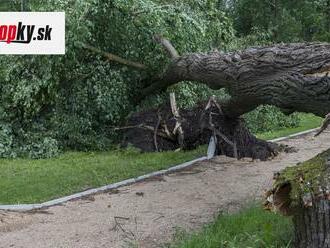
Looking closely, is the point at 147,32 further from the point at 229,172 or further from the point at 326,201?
the point at 326,201

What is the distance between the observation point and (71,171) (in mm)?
8047

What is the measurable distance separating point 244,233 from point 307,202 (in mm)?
908

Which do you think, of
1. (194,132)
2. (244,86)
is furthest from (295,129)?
(244,86)

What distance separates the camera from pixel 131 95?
10.7m

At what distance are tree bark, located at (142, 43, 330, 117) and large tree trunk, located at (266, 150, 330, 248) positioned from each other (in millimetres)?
1419

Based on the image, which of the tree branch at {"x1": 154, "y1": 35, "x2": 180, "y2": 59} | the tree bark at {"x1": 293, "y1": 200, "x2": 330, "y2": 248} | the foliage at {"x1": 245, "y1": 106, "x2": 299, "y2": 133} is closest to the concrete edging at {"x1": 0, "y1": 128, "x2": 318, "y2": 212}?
the tree branch at {"x1": 154, "y1": 35, "x2": 180, "y2": 59}

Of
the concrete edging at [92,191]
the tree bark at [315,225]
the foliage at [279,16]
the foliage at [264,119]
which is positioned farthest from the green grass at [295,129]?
the tree bark at [315,225]

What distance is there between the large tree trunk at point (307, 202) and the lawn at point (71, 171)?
3.27m

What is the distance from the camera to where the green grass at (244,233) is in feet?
14.7

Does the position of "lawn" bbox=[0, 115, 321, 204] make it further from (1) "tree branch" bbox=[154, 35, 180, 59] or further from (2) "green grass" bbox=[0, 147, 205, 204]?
(1) "tree branch" bbox=[154, 35, 180, 59]

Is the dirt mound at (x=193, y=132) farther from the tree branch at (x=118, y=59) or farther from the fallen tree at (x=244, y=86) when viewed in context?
the tree branch at (x=118, y=59)

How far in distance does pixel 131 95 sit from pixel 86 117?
105cm

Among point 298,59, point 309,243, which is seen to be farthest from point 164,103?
point 309,243

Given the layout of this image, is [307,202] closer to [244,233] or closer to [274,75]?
[244,233]
